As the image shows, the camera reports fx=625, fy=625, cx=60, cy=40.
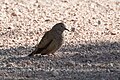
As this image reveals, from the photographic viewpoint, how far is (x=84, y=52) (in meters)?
13.4

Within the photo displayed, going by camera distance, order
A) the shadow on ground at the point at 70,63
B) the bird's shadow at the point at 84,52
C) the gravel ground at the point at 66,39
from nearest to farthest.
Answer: the shadow on ground at the point at 70,63, the gravel ground at the point at 66,39, the bird's shadow at the point at 84,52

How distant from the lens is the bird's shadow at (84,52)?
12.7 meters

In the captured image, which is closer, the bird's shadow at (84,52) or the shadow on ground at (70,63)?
the shadow on ground at (70,63)

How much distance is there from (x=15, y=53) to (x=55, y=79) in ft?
9.04

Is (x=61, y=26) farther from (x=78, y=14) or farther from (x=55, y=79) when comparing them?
(x=78, y=14)

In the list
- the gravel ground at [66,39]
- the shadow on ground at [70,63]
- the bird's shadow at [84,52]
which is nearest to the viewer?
the shadow on ground at [70,63]

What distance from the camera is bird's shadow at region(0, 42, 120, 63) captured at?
498 inches

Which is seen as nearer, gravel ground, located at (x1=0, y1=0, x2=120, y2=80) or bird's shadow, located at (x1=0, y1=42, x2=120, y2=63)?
gravel ground, located at (x1=0, y1=0, x2=120, y2=80)

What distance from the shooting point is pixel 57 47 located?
1289cm

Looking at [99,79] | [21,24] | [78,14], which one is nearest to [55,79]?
[99,79]

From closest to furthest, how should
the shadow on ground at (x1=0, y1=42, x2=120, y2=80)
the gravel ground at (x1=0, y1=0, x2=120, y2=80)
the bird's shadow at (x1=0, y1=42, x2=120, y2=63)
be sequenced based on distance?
the shadow on ground at (x1=0, y1=42, x2=120, y2=80)
the gravel ground at (x1=0, y1=0, x2=120, y2=80)
the bird's shadow at (x1=0, y1=42, x2=120, y2=63)

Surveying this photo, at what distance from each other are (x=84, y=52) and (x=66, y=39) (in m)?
1.76

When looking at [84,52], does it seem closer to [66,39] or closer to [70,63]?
[70,63]

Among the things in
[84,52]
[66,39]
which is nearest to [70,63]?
[84,52]
